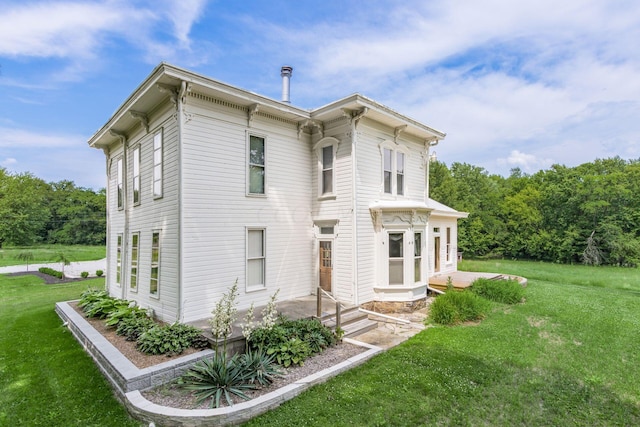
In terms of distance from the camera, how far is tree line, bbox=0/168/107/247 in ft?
112

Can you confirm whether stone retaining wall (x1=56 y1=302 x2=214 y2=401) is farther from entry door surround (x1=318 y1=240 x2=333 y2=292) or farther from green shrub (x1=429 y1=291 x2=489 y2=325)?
green shrub (x1=429 y1=291 x2=489 y2=325)

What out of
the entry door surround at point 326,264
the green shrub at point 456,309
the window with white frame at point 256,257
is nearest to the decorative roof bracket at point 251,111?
the window with white frame at point 256,257

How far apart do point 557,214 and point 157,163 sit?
37178 millimetres

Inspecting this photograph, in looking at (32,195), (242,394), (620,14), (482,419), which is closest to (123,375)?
(242,394)

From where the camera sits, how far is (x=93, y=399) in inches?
185

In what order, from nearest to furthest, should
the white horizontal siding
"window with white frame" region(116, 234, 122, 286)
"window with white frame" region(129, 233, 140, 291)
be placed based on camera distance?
the white horizontal siding < "window with white frame" region(129, 233, 140, 291) < "window with white frame" region(116, 234, 122, 286)

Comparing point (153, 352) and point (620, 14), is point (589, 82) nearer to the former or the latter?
point (620, 14)

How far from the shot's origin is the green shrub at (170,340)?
5621 mm

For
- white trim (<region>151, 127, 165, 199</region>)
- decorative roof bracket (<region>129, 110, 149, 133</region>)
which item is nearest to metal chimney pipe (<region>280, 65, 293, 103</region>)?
white trim (<region>151, 127, 165, 199</region>)

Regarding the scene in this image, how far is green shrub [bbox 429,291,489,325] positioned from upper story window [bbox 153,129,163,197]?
785 cm

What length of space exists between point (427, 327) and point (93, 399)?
6982mm

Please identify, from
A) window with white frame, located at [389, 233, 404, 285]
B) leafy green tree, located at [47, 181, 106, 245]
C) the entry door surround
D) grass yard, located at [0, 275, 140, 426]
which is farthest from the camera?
leafy green tree, located at [47, 181, 106, 245]

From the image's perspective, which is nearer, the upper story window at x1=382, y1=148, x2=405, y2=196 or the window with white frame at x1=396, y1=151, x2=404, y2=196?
the upper story window at x1=382, y1=148, x2=405, y2=196

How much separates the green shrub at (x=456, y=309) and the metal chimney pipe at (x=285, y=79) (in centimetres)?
761
